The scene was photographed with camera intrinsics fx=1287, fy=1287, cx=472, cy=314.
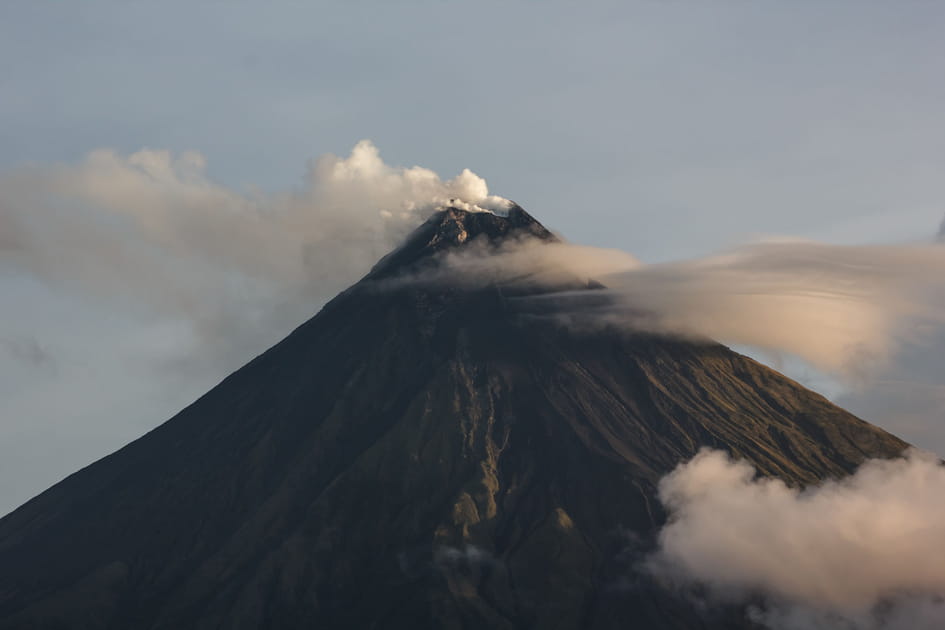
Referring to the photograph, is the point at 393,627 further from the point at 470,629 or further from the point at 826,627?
the point at 826,627

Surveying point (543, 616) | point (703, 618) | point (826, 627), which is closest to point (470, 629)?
point (543, 616)

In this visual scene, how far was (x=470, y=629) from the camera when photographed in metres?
193

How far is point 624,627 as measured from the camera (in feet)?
634

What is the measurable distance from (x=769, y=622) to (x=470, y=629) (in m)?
46.7

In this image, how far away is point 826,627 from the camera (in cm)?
19925

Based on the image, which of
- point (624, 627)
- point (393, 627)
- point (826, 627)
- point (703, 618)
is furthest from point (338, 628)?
point (826, 627)

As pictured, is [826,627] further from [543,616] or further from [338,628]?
[338,628]

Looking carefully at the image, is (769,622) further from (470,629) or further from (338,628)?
(338,628)

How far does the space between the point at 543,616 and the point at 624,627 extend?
40.4 feet

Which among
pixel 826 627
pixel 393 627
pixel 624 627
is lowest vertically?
pixel 826 627

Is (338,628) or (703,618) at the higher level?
(338,628)

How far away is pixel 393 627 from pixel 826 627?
220ft

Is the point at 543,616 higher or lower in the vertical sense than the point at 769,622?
higher

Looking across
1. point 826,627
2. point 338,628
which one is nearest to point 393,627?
point 338,628
